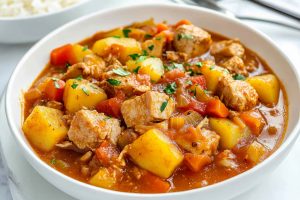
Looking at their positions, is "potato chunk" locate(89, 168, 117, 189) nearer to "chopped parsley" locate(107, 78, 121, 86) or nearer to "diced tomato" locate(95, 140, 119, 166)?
"diced tomato" locate(95, 140, 119, 166)

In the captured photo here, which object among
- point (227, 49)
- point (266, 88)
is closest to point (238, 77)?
point (266, 88)

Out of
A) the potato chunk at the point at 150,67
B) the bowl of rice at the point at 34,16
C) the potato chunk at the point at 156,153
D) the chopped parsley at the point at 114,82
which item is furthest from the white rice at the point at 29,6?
the potato chunk at the point at 156,153

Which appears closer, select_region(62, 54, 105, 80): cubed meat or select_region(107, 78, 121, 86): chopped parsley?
select_region(107, 78, 121, 86): chopped parsley

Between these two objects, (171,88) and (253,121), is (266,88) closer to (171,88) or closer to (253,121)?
(253,121)

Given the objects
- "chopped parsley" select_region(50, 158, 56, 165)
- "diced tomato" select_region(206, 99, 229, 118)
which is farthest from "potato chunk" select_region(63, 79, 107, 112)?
"diced tomato" select_region(206, 99, 229, 118)

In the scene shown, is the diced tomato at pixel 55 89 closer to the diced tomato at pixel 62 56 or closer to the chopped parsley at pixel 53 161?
the diced tomato at pixel 62 56

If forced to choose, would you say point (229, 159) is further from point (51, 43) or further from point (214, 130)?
point (51, 43)
